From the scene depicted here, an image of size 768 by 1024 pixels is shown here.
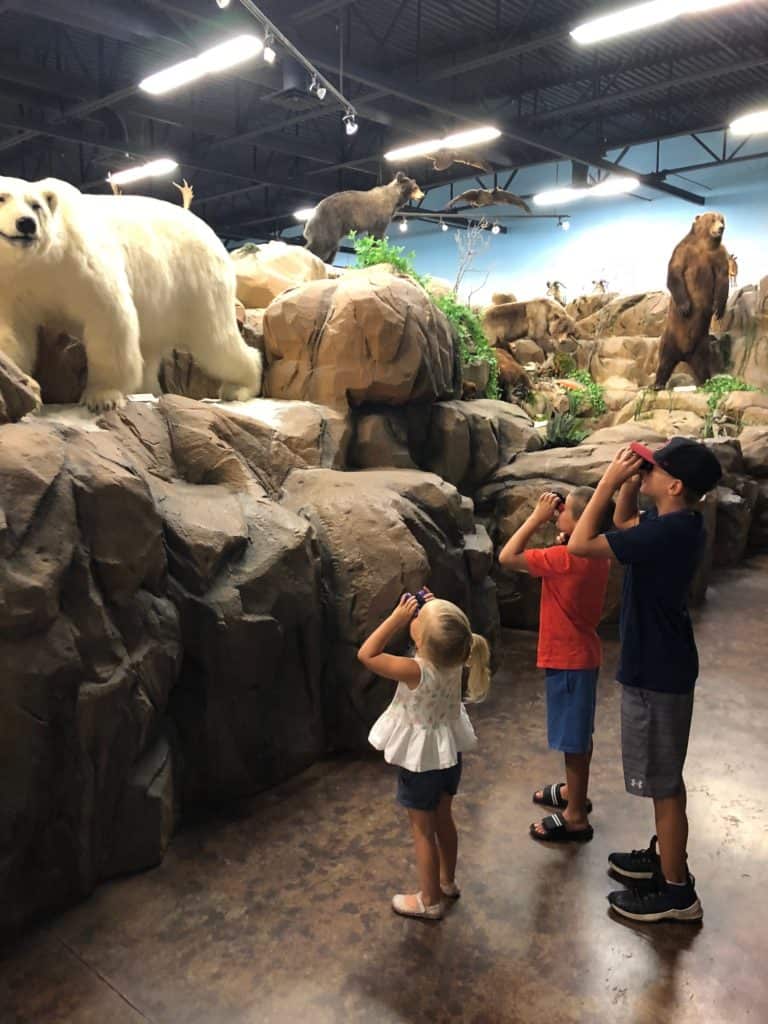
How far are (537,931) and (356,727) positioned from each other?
4.74 feet

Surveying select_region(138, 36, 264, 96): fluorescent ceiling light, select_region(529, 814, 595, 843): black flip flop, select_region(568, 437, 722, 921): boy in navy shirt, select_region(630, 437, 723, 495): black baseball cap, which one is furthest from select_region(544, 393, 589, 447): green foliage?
select_region(630, 437, 723, 495): black baseball cap

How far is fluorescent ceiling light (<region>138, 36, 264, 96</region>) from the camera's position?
6688 millimetres

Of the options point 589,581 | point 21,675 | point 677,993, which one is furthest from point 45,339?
point 677,993

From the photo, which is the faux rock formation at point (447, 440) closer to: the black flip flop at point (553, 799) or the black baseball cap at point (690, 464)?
the black flip flop at point (553, 799)

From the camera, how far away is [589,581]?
3.03 meters

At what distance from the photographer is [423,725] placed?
254cm

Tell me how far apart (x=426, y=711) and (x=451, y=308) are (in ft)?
16.7

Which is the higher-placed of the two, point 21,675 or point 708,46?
point 708,46

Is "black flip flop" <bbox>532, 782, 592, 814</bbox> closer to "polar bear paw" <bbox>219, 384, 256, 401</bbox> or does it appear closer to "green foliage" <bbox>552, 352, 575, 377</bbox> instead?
"polar bear paw" <bbox>219, 384, 256, 401</bbox>

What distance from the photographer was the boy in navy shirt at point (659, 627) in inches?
96.2

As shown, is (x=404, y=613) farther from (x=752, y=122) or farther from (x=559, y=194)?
(x=559, y=194)

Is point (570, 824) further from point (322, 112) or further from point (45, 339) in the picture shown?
point (322, 112)

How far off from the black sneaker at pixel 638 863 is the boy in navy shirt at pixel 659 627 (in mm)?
108

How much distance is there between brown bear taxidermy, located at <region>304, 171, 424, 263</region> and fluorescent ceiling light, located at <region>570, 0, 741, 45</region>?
2.63 meters
